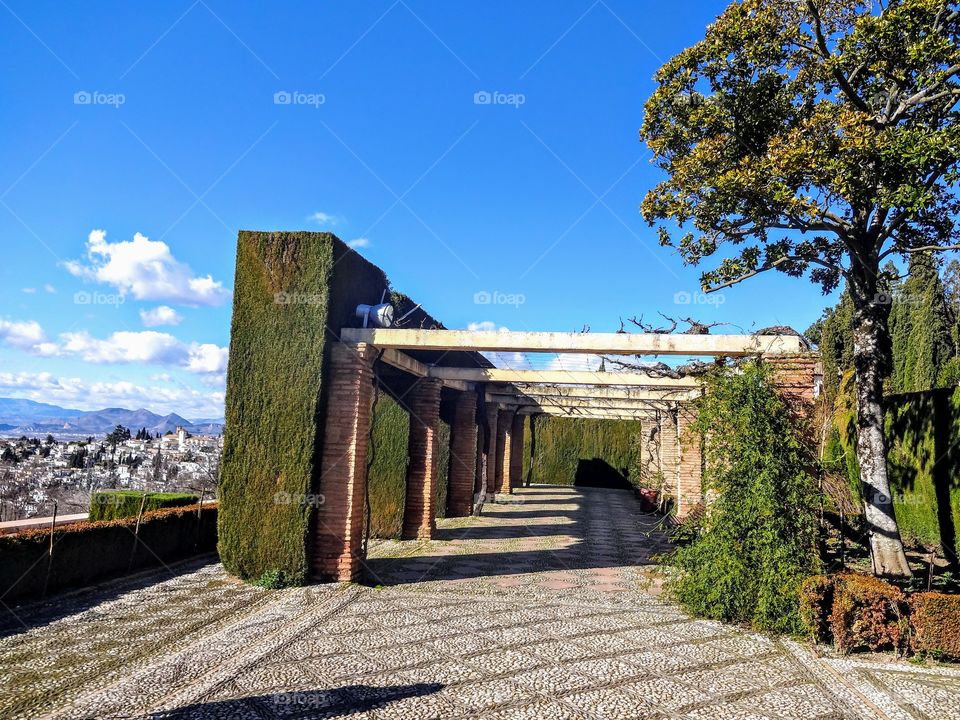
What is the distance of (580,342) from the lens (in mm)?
8977

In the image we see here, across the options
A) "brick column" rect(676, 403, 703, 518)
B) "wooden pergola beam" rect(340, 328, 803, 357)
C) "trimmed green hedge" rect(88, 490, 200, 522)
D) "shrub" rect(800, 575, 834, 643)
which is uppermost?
"wooden pergola beam" rect(340, 328, 803, 357)

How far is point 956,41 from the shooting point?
26.5ft

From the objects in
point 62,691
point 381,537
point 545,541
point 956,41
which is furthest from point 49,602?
point 956,41

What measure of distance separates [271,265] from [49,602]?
5.12 meters

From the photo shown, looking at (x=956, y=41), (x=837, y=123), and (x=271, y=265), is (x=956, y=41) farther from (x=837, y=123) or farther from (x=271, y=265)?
(x=271, y=265)

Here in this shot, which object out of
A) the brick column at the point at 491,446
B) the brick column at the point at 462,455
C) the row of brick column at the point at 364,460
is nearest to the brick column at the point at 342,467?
the row of brick column at the point at 364,460

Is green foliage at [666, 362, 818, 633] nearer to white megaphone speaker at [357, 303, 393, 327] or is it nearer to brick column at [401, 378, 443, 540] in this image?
white megaphone speaker at [357, 303, 393, 327]

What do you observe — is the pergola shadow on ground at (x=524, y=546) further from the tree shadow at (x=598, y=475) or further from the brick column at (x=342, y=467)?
the tree shadow at (x=598, y=475)

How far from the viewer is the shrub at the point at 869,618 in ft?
21.4

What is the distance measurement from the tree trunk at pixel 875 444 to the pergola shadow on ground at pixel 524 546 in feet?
9.57

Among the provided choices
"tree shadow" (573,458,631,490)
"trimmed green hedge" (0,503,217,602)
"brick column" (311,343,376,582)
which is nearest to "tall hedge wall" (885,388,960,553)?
"brick column" (311,343,376,582)

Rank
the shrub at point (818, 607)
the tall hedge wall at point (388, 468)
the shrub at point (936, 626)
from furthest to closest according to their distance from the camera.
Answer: the tall hedge wall at point (388, 468)
the shrub at point (818, 607)
the shrub at point (936, 626)

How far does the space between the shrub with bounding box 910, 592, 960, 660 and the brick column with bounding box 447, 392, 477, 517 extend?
37.0 feet

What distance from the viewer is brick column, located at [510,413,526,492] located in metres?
27.5
